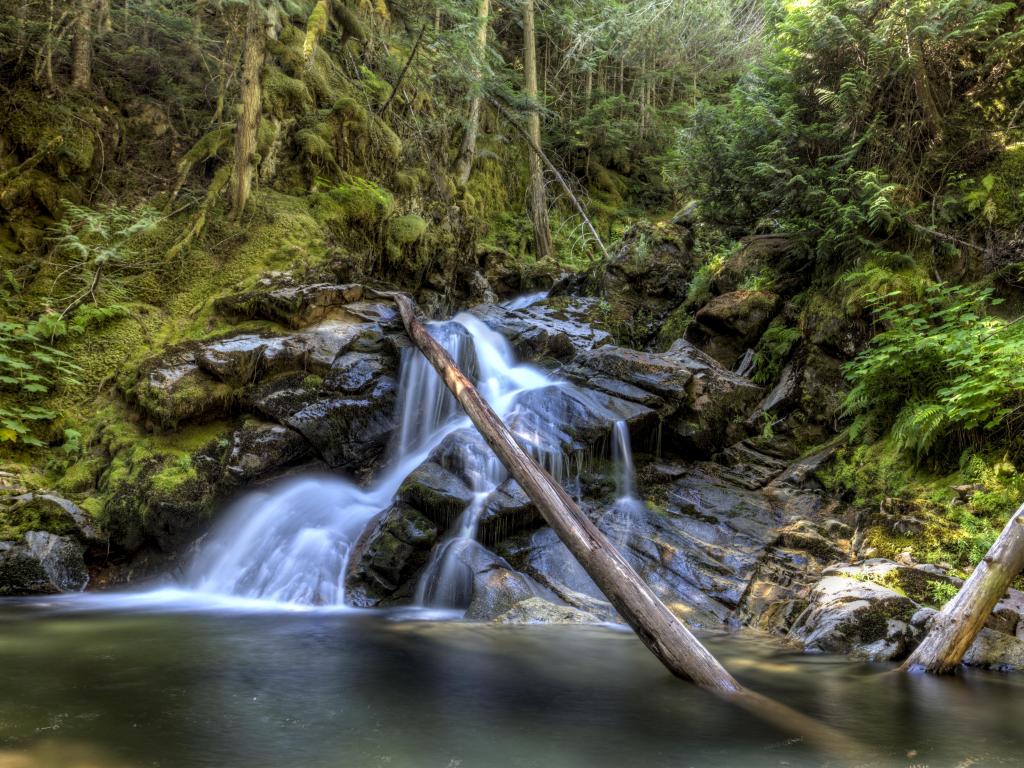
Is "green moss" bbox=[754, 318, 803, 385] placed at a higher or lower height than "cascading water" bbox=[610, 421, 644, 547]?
higher

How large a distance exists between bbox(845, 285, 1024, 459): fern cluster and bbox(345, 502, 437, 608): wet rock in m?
5.25

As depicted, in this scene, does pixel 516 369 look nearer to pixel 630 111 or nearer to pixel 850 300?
pixel 850 300

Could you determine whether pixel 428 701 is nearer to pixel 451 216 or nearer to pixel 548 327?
pixel 548 327

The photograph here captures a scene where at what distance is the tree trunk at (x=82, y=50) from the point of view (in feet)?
31.1

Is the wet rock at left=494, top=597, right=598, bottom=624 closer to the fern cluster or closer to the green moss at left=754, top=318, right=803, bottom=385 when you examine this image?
the fern cluster

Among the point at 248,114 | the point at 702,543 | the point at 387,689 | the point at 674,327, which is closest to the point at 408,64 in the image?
the point at 248,114

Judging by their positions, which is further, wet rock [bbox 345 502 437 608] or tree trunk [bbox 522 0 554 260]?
tree trunk [bbox 522 0 554 260]

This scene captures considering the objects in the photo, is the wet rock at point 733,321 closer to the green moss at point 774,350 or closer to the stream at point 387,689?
the green moss at point 774,350

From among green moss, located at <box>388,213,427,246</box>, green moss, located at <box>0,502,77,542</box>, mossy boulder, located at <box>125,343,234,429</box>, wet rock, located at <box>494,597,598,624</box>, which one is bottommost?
wet rock, located at <box>494,597,598,624</box>

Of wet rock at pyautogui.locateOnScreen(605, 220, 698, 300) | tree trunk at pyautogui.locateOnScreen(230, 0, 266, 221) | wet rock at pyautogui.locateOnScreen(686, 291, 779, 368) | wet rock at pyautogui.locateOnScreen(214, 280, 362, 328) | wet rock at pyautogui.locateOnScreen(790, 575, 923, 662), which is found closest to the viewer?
wet rock at pyautogui.locateOnScreen(790, 575, 923, 662)

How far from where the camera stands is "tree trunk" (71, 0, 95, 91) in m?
9.48

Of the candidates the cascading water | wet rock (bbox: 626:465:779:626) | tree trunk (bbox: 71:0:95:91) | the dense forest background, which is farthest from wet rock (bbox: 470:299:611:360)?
tree trunk (bbox: 71:0:95:91)

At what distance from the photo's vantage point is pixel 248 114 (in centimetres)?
903

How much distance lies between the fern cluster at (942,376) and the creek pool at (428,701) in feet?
8.66
